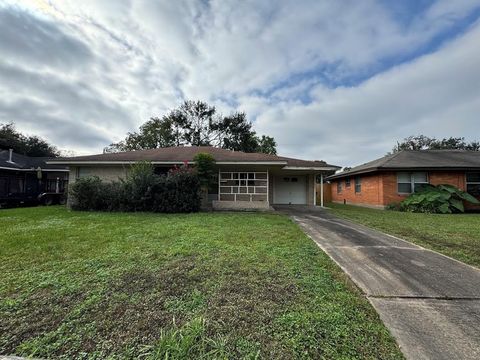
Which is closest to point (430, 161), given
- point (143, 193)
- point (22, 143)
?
point (143, 193)

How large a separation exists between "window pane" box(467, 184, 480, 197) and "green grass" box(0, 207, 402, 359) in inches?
602

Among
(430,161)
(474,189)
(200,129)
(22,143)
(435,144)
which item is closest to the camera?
(474,189)

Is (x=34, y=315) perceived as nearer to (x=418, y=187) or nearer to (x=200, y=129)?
(x=418, y=187)

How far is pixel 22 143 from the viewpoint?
28.5m

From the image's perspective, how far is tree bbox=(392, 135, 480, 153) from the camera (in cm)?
3503

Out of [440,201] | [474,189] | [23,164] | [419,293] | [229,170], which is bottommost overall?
[419,293]

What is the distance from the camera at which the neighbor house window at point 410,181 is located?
1396cm

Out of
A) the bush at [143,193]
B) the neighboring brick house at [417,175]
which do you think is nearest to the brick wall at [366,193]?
the neighboring brick house at [417,175]

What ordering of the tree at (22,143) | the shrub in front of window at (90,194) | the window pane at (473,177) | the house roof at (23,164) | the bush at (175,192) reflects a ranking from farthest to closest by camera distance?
the tree at (22,143)
the house roof at (23,164)
the window pane at (473,177)
the shrub in front of window at (90,194)
the bush at (175,192)

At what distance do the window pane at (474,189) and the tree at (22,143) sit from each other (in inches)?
1715

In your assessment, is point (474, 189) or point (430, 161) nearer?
point (474, 189)

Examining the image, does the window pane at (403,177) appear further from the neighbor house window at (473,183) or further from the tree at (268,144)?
the tree at (268,144)

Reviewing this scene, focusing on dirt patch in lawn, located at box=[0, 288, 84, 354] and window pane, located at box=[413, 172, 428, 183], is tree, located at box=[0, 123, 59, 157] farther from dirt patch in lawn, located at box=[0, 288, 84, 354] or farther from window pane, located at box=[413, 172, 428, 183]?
window pane, located at box=[413, 172, 428, 183]

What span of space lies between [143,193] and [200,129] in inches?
826
